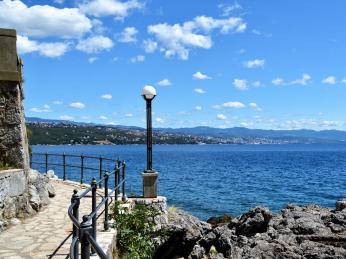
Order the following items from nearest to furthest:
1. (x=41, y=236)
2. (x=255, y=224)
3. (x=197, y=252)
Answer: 1. (x=41, y=236)
2. (x=197, y=252)
3. (x=255, y=224)

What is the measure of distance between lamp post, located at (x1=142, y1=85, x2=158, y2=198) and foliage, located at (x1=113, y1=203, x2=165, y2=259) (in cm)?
230

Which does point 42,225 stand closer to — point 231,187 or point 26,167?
point 26,167

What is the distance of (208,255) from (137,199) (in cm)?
275

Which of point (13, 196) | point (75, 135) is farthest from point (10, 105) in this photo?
point (75, 135)

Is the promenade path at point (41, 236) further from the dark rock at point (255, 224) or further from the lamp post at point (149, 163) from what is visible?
the dark rock at point (255, 224)

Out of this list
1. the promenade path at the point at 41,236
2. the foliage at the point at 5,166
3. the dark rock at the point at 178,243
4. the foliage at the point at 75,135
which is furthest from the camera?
the foliage at the point at 75,135

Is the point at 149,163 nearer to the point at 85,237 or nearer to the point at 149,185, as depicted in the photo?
the point at 149,185

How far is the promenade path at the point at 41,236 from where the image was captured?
231 inches

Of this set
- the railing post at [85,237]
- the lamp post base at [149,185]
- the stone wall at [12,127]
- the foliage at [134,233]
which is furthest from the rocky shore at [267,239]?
the railing post at [85,237]

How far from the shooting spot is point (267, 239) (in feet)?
27.7

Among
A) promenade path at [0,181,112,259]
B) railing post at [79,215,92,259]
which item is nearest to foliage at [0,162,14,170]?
promenade path at [0,181,112,259]

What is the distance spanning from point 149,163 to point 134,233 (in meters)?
3.85

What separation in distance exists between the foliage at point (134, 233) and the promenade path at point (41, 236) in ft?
1.22

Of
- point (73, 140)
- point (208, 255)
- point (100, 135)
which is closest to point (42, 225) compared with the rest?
point (208, 255)
